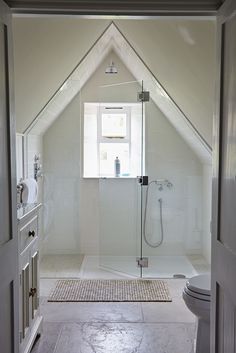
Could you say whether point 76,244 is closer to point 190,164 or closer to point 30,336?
point 190,164

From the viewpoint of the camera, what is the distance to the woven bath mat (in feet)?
10.9

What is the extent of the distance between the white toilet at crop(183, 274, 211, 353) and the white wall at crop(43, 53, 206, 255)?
7.01 feet

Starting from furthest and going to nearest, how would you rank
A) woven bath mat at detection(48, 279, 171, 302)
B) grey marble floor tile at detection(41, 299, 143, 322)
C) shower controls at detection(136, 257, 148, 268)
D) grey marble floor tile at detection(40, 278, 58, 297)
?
shower controls at detection(136, 257, 148, 268) < grey marble floor tile at detection(40, 278, 58, 297) < woven bath mat at detection(48, 279, 171, 302) < grey marble floor tile at detection(41, 299, 143, 322)

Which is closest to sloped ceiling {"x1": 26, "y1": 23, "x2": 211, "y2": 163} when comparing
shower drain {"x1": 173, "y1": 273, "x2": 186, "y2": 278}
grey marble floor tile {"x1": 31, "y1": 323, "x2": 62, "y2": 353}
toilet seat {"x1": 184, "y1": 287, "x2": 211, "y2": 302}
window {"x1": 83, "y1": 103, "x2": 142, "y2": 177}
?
window {"x1": 83, "y1": 103, "x2": 142, "y2": 177}

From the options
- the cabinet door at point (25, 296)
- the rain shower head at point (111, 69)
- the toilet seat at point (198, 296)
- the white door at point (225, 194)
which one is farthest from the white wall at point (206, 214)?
the white door at point (225, 194)

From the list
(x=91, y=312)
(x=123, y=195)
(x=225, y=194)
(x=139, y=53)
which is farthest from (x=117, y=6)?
(x=123, y=195)

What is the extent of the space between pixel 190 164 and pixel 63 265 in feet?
6.15

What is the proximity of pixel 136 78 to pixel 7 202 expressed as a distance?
3.29 metres

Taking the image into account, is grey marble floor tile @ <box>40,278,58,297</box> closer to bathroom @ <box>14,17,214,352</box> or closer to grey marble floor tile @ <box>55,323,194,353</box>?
bathroom @ <box>14,17,214,352</box>

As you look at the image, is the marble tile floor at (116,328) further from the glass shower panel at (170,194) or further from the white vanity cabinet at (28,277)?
the glass shower panel at (170,194)

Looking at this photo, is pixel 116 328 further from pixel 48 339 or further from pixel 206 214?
pixel 206 214

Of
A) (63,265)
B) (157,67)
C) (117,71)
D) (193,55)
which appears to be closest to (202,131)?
(157,67)

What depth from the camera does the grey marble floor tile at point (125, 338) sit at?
2.44 m

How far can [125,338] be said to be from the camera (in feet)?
8.47
